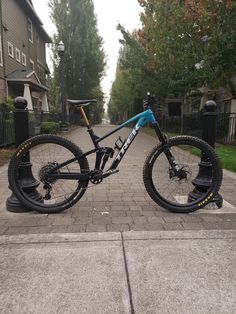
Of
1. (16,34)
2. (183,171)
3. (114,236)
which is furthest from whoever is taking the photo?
(16,34)

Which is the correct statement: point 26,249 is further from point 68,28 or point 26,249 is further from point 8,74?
point 68,28

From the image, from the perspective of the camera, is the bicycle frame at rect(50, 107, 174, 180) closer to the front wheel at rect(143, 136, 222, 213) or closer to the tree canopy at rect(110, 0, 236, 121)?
the front wheel at rect(143, 136, 222, 213)

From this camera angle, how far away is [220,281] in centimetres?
236

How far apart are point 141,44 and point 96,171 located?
15.4m

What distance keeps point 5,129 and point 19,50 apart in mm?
14909

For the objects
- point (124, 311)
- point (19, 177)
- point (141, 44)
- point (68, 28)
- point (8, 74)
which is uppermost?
point (68, 28)

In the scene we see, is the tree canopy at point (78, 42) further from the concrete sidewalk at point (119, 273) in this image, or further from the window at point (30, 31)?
the concrete sidewalk at point (119, 273)

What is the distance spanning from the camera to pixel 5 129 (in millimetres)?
9453

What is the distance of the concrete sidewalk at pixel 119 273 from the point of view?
2.09m

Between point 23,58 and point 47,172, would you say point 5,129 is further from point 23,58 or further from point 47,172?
point 23,58

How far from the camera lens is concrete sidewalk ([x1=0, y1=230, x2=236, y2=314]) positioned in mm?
2090

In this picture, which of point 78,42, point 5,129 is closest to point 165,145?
point 5,129

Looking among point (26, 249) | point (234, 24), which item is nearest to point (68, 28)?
point (234, 24)

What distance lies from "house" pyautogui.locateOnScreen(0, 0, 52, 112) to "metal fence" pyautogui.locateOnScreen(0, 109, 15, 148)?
292 inches
